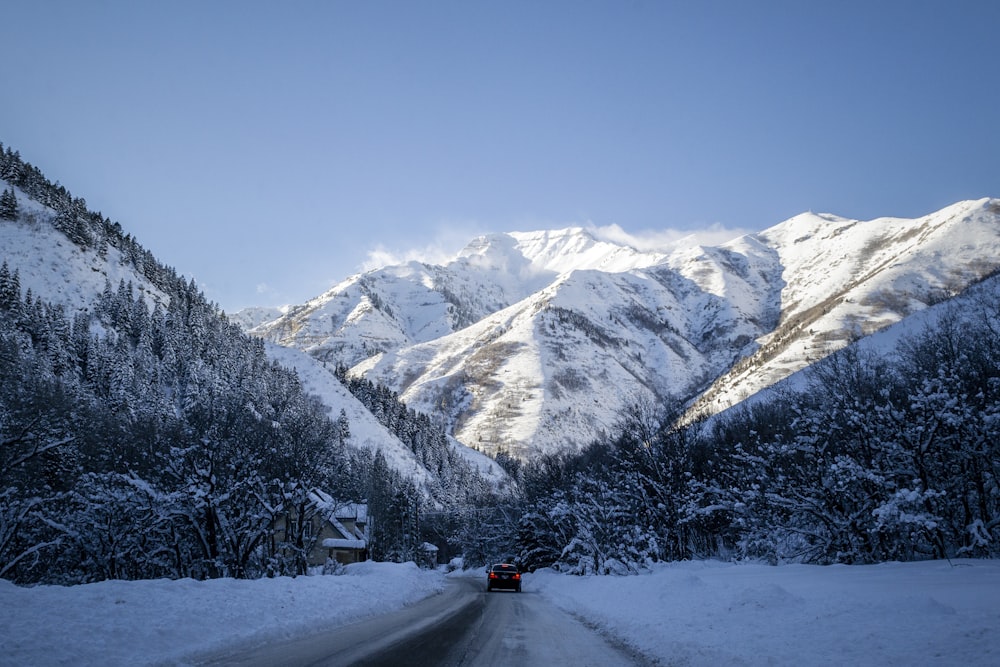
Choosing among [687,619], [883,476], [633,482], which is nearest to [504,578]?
[633,482]

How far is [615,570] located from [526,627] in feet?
61.0

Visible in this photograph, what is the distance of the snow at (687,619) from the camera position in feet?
25.8

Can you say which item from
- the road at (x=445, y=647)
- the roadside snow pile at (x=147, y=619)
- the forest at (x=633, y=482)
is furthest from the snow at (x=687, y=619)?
the forest at (x=633, y=482)

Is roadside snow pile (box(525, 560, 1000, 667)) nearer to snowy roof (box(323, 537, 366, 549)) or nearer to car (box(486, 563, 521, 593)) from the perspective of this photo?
car (box(486, 563, 521, 593))

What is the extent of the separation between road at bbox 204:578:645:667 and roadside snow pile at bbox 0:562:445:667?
2.39 ft

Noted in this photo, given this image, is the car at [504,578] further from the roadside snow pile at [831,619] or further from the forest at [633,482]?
the roadside snow pile at [831,619]

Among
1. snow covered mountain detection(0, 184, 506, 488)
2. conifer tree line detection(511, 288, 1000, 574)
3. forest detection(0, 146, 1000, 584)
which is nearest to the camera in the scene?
conifer tree line detection(511, 288, 1000, 574)

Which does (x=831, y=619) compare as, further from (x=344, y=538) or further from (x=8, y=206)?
(x=8, y=206)

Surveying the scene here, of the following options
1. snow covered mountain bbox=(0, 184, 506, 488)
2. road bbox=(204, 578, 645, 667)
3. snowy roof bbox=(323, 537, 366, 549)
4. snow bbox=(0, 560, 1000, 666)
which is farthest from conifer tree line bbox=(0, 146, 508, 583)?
snow covered mountain bbox=(0, 184, 506, 488)

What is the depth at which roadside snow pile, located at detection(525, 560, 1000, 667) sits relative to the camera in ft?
24.5

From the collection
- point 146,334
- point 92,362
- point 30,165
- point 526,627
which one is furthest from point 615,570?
point 30,165

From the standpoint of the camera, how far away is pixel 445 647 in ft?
38.1

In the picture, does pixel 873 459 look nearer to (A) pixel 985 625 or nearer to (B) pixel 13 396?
(A) pixel 985 625

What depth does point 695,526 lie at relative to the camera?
4716 cm
